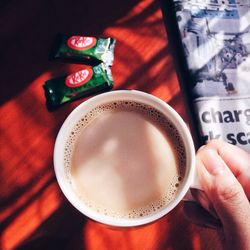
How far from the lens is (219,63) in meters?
0.67

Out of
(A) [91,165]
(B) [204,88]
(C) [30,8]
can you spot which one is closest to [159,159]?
(A) [91,165]

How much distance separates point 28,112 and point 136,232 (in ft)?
0.89

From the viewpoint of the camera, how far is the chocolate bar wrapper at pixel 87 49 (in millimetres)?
604

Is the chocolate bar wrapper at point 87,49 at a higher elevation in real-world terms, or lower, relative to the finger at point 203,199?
higher

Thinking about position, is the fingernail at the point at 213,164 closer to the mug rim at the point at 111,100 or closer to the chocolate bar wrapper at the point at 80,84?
the mug rim at the point at 111,100

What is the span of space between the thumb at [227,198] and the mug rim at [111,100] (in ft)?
0.11

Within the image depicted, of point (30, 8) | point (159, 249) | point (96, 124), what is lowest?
point (159, 249)

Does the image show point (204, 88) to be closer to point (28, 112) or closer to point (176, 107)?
point (176, 107)

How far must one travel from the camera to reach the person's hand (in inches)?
16.3

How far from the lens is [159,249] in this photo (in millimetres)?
545

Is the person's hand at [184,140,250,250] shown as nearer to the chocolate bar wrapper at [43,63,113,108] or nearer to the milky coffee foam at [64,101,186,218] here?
the milky coffee foam at [64,101,186,218]

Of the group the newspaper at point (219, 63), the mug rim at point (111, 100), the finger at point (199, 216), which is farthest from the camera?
the newspaper at point (219, 63)

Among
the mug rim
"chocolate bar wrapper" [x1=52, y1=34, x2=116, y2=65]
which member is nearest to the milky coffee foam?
the mug rim

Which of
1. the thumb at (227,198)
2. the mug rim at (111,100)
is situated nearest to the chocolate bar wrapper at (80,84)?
the mug rim at (111,100)
